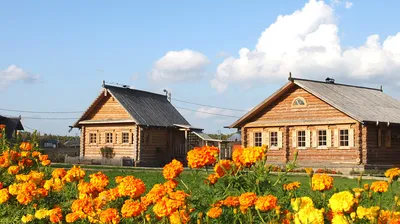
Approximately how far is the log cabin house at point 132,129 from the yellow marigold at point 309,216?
96.9ft

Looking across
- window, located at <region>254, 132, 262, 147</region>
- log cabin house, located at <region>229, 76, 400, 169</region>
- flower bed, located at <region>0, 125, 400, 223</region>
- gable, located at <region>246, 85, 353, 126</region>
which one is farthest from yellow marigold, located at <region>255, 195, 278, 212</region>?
window, located at <region>254, 132, 262, 147</region>

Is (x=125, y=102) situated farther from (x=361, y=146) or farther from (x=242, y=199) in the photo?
(x=242, y=199)

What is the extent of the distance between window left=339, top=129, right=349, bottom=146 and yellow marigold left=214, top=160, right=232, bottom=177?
22.4 metres

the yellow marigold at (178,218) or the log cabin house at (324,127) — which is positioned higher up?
the log cabin house at (324,127)

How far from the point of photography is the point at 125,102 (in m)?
34.2

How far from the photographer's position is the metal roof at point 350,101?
25.5 meters

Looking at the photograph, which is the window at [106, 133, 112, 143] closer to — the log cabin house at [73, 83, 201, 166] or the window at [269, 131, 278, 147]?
the log cabin house at [73, 83, 201, 166]

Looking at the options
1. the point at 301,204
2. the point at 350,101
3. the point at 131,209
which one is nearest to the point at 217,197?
the point at 131,209

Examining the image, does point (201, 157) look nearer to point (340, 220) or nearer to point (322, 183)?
point (322, 183)

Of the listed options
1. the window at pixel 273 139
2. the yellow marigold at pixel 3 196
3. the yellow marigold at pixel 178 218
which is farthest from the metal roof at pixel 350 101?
the yellow marigold at pixel 178 218

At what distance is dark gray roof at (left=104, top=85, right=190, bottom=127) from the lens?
33806mm

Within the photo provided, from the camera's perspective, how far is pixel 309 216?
3.04 m

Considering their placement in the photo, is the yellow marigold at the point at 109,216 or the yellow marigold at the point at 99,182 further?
the yellow marigold at the point at 99,182

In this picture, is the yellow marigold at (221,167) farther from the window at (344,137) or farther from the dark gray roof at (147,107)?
the dark gray roof at (147,107)
